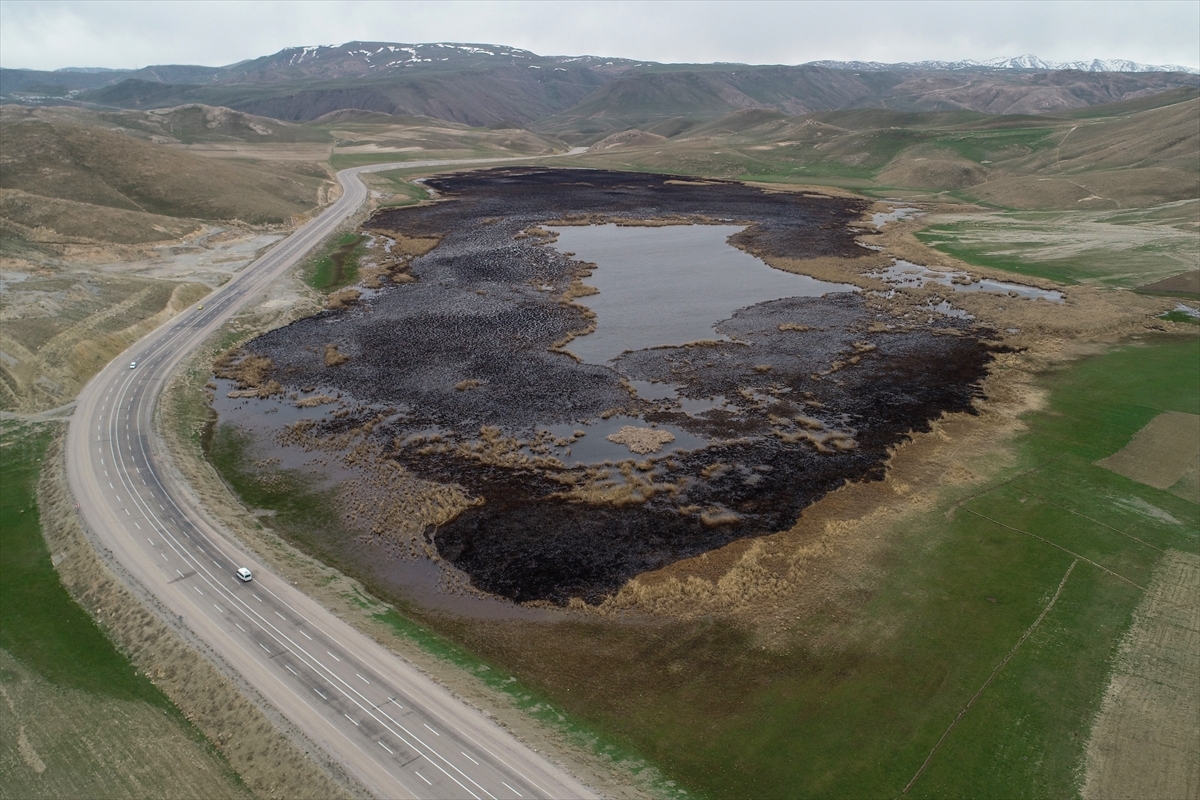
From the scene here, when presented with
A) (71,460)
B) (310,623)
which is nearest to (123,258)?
(71,460)

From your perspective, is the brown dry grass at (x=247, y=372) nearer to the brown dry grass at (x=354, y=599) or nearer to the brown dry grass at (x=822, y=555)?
the brown dry grass at (x=354, y=599)

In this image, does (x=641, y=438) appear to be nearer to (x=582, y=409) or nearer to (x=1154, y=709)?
(x=582, y=409)

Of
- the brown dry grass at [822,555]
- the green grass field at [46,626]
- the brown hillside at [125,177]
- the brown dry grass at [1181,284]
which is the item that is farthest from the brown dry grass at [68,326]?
the brown dry grass at [1181,284]

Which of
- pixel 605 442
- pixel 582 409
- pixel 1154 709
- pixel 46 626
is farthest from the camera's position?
pixel 582 409

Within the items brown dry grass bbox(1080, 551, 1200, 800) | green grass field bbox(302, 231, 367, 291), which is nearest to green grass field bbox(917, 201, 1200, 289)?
brown dry grass bbox(1080, 551, 1200, 800)

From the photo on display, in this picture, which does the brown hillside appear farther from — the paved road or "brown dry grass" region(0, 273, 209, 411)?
the paved road

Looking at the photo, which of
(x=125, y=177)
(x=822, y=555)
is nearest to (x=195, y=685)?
(x=822, y=555)
